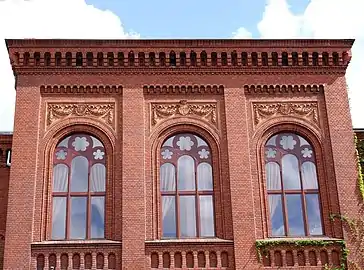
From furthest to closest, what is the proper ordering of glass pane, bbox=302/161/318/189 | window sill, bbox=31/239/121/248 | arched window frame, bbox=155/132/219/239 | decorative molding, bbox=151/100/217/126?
decorative molding, bbox=151/100/217/126 < glass pane, bbox=302/161/318/189 < arched window frame, bbox=155/132/219/239 < window sill, bbox=31/239/121/248

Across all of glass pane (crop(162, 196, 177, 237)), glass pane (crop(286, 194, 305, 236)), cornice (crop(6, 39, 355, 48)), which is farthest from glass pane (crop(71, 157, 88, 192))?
glass pane (crop(286, 194, 305, 236))

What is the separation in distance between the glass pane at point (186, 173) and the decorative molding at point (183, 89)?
2.60m

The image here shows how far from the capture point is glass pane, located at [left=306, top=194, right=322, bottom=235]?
22.7m

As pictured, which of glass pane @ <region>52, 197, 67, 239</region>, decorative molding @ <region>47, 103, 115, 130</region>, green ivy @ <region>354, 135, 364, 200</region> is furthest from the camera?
decorative molding @ <region>47, 103, 115, 130</region>

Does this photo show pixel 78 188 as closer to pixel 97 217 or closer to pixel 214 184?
pixel 97 217

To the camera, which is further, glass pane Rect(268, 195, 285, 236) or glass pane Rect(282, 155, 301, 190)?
glass pane Rect(282, 155, 301, 190)

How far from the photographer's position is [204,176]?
23156 millimetres

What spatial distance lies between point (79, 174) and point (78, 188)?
53 cm

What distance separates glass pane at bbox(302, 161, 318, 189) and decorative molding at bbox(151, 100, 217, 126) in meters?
3.75

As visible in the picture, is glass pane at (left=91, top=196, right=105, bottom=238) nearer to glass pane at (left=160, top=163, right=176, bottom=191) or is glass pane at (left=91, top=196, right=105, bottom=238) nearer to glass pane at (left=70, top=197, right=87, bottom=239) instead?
glass pane at (left=70, top=197, right=87, bottom=239)

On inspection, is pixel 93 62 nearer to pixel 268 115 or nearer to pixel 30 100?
pixel 30 100

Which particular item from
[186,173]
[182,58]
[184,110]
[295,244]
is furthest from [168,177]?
[295,244]

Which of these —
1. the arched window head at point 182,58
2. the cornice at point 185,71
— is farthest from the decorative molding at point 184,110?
the arched window head at point 182,58


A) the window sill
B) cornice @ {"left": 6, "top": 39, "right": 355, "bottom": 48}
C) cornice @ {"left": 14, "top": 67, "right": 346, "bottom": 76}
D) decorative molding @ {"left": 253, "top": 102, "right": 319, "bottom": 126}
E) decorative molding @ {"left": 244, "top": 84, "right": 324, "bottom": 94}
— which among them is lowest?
the window sill
